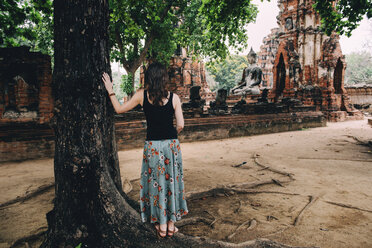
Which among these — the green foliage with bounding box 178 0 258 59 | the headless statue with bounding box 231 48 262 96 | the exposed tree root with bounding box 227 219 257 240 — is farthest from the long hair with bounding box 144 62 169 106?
the headless statue with bounding box 231 48 262 96

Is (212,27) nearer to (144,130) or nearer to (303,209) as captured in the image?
(144,130)

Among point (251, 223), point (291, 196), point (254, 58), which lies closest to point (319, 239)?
point (251, 223)

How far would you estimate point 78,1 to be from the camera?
1.74 m

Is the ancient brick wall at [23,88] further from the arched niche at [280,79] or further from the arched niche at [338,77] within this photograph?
the arched niche at [338,77]

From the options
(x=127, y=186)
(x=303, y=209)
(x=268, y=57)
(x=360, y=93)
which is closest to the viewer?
(x=303, y=209)

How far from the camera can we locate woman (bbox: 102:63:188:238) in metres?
1.87

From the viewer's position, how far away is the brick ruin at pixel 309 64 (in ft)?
42.9

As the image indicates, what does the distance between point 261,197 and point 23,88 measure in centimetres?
622

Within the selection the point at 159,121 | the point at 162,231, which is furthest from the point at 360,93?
the point at 162,231

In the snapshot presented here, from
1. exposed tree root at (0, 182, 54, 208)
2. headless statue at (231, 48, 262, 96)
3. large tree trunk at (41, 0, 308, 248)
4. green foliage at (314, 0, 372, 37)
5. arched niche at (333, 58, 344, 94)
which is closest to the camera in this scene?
large tree trunk at (41, 0, 308, 248)

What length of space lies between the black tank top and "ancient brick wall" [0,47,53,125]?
4.95 meters

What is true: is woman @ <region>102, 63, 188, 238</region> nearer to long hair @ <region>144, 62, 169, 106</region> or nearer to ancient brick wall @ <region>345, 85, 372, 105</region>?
long hair @ <region>144, 62, 169, 106</region>

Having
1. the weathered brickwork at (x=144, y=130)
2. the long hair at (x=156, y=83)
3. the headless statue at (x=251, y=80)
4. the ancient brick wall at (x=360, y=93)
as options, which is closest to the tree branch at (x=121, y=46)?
the weathered brickwork at (x=144, y=130)

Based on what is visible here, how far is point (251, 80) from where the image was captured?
14156 mm
